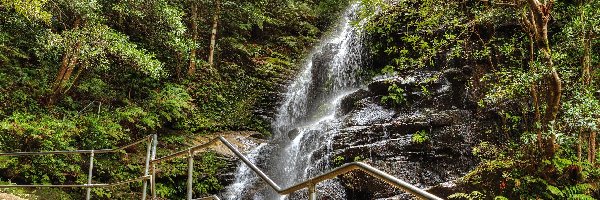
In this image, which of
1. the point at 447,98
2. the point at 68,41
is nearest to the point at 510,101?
the point at 447,98

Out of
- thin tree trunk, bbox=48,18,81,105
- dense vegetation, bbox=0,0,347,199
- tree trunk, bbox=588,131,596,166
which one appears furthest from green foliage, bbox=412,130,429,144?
thin tree trunk, bbox=48,18,81,105

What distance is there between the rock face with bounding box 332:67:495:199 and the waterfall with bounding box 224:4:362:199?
513 mm

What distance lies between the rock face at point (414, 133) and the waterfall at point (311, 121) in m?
0.51

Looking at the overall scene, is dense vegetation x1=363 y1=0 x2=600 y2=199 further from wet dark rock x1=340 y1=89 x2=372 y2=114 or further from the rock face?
wet dark rock x1=340 y1=89 x2=372 y2=114

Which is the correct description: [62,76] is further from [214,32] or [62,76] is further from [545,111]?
[545,111]

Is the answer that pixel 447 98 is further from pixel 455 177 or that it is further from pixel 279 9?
pixel 279 9

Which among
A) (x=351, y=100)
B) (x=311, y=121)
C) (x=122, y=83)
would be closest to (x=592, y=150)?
(x=351, y=100)

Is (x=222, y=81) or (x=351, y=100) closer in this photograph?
(x=351, y=100)

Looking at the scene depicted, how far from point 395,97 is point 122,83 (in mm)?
7460

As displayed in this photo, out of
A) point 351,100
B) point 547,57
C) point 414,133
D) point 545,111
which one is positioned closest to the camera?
point 547,57

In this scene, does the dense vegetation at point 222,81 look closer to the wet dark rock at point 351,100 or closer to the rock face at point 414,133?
the rock face at point 414,133

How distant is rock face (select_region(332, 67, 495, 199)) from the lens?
8.02m

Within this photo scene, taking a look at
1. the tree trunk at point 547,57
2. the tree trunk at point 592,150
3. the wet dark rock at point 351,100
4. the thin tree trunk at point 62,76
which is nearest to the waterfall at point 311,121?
the wet dark rock at point 351,100

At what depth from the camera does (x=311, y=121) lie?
1305 cm
